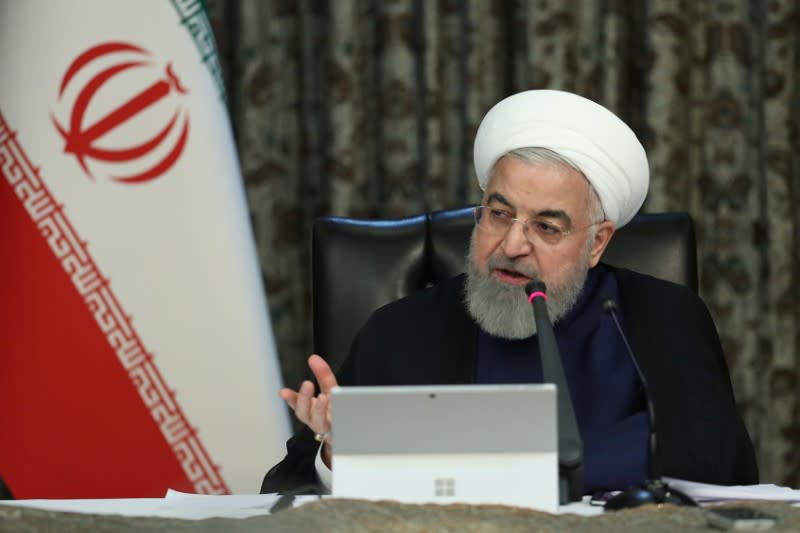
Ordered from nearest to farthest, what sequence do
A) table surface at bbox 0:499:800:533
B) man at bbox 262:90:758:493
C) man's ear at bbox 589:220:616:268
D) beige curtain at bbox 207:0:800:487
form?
table surface at bbox 0:499:800:533
man at bbox 262:90:758:493
man's ear at bbox 589:220:616:268
beige curtain at bbox 207:0:800:487

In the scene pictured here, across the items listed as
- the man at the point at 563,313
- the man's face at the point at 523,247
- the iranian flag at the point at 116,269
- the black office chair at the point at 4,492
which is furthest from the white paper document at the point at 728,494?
the iranian flag at the point at 116,269

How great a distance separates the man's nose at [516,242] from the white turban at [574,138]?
0.54 feet

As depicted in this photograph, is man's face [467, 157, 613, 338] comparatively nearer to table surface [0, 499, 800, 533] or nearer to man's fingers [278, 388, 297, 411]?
man's fingers [278, 388, 297, 411]

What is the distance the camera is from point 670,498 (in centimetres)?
154

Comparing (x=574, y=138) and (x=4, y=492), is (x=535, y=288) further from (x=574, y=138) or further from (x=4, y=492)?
(x=4, y=492)

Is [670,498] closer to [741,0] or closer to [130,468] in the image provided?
[130,468]

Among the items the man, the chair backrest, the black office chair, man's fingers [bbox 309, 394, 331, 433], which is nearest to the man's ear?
the man

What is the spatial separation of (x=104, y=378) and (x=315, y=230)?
0.64m

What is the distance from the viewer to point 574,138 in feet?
7.41

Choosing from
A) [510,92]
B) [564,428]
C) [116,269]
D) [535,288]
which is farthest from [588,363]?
[510,92]

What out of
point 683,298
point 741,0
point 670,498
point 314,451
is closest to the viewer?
point 670,498

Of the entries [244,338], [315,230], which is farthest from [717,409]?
[244,338]

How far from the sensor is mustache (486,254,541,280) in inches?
88.2

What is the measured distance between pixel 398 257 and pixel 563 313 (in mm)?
392
